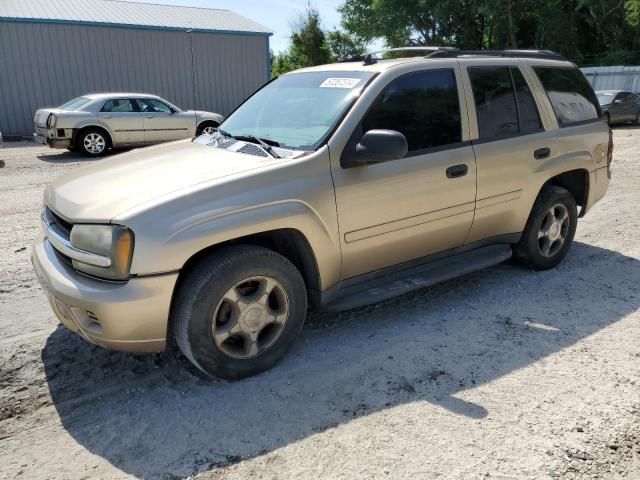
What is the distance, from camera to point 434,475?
8.09 ft

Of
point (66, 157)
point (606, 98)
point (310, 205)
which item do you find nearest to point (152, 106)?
point (66, 157)

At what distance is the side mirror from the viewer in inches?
130

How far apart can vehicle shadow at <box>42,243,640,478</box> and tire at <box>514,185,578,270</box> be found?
1.24ft

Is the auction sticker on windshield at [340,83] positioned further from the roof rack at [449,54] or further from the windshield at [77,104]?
the windshield at [77,104]

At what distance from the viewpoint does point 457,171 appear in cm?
397

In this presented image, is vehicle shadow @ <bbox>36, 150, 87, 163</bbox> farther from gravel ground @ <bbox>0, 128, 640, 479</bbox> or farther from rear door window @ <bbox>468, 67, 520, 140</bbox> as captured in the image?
rear door window @ <bbox>468, 67, 520, 140</bbox>

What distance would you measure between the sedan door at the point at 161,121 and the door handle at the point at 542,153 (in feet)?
36.7

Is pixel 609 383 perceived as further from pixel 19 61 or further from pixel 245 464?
pixel 19 61

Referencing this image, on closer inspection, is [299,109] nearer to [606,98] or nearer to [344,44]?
[606,98]

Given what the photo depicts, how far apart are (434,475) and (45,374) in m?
2.32

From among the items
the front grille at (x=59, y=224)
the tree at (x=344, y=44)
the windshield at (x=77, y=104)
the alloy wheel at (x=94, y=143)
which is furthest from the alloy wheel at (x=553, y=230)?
the tree at (x=344, y=44)

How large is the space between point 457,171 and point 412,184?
1.48 feet

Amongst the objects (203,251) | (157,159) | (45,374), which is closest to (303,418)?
(203,251)

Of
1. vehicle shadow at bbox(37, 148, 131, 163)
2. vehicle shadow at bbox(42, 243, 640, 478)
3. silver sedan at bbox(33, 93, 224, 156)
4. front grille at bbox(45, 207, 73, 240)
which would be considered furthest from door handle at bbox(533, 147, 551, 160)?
vehicle shadow at bbox(37, 148, 131, 163)
